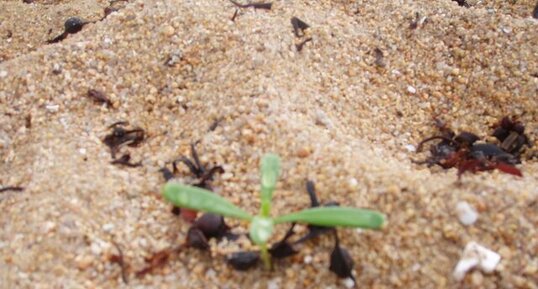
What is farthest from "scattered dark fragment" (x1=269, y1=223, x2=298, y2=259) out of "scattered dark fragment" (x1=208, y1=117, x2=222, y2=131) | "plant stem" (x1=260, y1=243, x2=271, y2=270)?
"scattered dark fragment" (x1=208, y1=117, x2=222, y2=131)

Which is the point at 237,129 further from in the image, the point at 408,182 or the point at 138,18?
the point at 138,18

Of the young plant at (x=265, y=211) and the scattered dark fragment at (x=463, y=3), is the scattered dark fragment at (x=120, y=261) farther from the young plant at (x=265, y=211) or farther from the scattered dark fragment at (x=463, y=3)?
the scattered dark fragment at (x=463, y=3)

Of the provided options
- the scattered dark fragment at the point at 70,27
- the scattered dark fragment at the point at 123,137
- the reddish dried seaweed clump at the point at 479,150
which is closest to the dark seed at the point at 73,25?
the scattered dark fragment at the point at 70,27

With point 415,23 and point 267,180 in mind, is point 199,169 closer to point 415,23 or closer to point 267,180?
point 267,180

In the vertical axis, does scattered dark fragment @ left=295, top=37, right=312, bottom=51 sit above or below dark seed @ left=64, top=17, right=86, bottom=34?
above

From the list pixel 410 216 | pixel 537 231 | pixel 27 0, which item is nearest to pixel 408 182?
pixel 410 216

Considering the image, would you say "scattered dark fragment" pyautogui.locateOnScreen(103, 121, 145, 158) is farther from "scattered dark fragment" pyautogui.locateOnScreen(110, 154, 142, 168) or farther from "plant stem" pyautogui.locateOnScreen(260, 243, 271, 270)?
"plant stem" pyautogui.locateOnScreen(260, 243, 271, 270)

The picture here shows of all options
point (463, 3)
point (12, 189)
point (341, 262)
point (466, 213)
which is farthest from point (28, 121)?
point (463, 3)
